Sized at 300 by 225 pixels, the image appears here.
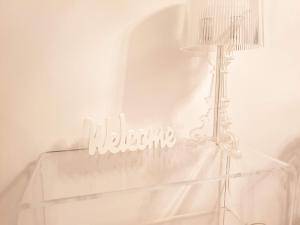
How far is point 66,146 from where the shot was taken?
1062 mm

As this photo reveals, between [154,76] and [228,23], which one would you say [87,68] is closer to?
[154,76]

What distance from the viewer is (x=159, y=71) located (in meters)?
1.11

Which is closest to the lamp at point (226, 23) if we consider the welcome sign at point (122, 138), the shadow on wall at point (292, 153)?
the welcome sign at point (122, 138)

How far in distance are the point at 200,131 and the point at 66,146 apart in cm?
52

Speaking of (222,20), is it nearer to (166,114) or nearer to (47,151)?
(166,114)

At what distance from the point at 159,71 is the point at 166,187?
45 centimetres

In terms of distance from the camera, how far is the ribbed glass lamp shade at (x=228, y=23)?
0.88 metres

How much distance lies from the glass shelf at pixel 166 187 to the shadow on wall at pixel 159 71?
17 centimetres

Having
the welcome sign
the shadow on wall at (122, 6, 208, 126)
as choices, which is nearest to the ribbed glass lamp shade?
the shadow on wall at (122, 6, 208, 126)

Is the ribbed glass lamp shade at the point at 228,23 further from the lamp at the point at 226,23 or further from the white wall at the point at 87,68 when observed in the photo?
the white wall at the point at 87,68

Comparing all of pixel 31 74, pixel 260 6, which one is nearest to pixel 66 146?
pixel 31 74

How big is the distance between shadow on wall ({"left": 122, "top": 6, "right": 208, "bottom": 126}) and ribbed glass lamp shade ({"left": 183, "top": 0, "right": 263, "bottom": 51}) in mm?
169

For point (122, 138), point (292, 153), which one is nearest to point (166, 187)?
point (122, 138)

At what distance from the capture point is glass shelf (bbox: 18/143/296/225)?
37.9 inches
